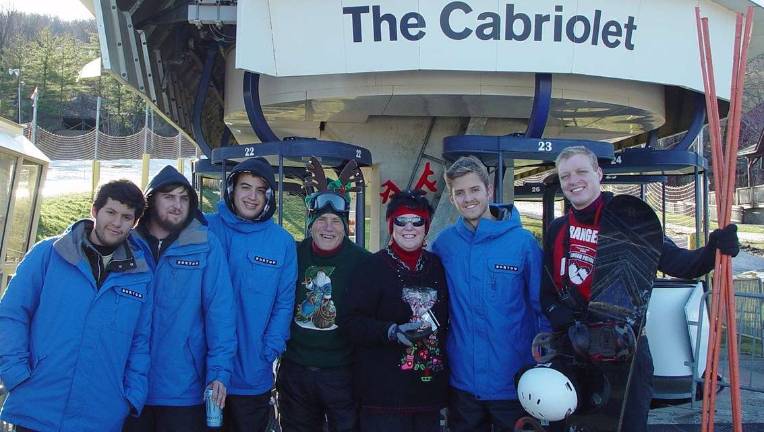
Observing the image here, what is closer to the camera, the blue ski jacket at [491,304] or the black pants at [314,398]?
the blue ski jacket at [491,304]

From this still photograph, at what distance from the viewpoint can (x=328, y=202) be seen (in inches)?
161

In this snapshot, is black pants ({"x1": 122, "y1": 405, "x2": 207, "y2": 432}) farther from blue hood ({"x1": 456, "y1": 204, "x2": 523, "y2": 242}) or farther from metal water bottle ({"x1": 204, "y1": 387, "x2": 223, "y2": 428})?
blue hood ({"x1": 456, "y1": 204, "x2": 523, "y2": 242})

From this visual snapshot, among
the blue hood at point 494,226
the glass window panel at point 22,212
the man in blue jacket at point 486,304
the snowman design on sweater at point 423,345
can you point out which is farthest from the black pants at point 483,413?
the glass window panel at point 22,212

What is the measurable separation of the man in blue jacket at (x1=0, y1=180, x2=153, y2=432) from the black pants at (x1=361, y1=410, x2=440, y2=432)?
3.94ft

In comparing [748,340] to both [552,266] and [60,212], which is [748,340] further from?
[60,212]

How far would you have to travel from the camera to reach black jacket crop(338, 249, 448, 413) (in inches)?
143

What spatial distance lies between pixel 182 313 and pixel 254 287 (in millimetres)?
434

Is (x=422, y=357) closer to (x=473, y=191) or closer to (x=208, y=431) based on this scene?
(x=473, y=191)

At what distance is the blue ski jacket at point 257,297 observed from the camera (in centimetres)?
380

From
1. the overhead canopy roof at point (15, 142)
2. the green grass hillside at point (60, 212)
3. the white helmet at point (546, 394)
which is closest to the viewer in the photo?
the white helmet at point (546, 394)

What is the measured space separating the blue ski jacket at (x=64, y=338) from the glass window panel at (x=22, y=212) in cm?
500

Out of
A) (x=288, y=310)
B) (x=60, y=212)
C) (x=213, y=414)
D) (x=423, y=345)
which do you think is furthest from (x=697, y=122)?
(x=60, y=212)

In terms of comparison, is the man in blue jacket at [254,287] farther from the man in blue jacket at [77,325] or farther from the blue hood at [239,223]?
the man in blue jacket at [77,325]

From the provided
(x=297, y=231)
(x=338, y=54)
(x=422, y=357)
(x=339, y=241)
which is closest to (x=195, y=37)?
(x=338, y=54)
